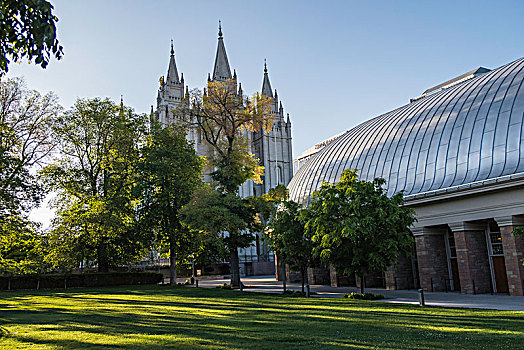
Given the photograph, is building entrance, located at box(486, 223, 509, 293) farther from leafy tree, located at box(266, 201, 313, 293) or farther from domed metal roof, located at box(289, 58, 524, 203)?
leafy tree, located at box(266, 201, 313, 293)

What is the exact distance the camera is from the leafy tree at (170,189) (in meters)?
38.4

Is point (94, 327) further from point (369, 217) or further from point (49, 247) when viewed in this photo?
point (49, 247)

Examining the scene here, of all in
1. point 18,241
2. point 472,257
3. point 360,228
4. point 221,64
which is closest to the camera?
point 360,228

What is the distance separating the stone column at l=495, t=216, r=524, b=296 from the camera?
2377cm

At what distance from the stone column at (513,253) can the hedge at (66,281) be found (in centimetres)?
3257

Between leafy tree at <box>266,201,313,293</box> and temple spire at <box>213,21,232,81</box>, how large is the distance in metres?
67.4

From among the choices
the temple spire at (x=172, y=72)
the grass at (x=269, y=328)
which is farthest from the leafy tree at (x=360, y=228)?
the temple spire at (x=172, y=72)

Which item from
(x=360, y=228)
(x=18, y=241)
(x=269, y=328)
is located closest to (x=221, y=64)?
(x=18, y=241)

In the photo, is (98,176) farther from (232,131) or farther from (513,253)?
(513,253)

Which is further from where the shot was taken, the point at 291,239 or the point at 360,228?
the point at 291,239

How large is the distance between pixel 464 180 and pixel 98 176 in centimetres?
3264

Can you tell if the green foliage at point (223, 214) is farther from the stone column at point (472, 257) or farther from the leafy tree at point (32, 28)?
the leafy tree at point (32, 28)

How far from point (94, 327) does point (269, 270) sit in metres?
58.6

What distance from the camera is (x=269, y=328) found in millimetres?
13578
